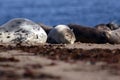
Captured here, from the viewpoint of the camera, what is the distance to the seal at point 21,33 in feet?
45.6

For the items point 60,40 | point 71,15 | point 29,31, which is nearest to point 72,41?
point 60,40

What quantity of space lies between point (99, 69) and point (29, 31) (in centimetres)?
610

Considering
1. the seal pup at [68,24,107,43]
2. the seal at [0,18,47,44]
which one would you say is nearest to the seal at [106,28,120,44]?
the seal pup at [68,24,107,43]

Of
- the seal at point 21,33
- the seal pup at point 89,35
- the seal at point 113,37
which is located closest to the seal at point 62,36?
the seal at point 21,33

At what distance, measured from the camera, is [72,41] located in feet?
46.6

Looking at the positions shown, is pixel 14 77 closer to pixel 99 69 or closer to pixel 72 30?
pixel 99 69

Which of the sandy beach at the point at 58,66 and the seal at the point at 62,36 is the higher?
the seal at the point at 62,36

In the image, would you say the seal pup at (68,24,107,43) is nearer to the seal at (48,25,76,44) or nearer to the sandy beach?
the seal at (48,25,76,44)

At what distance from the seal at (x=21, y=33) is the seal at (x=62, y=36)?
0.90ft

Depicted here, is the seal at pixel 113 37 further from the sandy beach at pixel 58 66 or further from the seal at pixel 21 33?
the sandy beach at pixel 58 66

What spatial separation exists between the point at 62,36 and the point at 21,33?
1.11m

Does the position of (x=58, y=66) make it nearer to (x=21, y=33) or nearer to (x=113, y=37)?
(x=21, y=33)

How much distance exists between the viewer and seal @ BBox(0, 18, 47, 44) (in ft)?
45.6

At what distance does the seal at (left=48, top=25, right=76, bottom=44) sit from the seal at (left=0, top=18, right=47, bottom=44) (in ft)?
0.90
